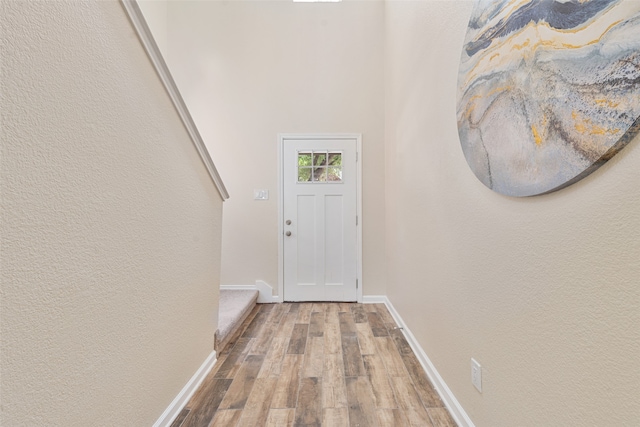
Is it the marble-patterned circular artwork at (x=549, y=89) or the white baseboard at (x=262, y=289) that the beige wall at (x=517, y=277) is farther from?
the white baseboard at (x=262, y=289)

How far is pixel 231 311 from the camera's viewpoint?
93.8 inches

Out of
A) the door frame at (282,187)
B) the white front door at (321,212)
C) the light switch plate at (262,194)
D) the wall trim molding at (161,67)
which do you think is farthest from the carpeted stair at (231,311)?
the wall trim molding at (161,67)

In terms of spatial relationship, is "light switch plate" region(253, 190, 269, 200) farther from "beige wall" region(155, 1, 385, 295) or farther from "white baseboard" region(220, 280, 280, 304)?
"white baseboard" region(220, 280, 280, 304)

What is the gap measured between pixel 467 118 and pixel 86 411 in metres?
1.75

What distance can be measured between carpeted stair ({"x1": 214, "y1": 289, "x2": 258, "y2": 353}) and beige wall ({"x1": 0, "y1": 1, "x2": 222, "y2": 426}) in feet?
2.07

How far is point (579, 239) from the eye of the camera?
70cm

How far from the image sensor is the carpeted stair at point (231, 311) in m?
1.98

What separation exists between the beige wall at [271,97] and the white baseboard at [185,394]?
140 cm

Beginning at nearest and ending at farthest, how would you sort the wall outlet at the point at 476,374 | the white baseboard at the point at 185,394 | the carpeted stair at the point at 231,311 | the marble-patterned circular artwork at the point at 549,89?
1. the marble-patterned circular artwork at the point at 549,89
2. the wall outlet at the point at 476,374
3. the white baseboard at the point at 185,394
4. the carpeted stair at the point at 231,311

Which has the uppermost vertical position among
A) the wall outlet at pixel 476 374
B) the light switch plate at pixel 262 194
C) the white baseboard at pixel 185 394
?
the light switch plate at pixel 262 194

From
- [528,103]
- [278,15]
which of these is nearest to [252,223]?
[278,15]

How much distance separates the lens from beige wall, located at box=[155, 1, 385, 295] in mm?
3098

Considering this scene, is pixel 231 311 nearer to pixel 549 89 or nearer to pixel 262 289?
pixel 262 289

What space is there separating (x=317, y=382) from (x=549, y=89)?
172 centimetres
